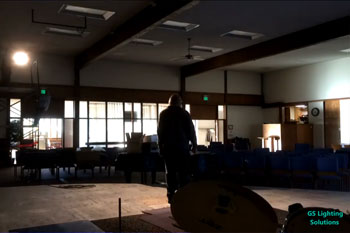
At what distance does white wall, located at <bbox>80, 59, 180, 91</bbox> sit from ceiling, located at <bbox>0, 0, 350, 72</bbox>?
2.06ft

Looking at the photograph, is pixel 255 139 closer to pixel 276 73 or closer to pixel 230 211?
pixel 276 73

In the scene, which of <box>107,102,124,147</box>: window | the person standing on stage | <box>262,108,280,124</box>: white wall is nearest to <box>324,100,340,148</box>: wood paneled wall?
<box>262,108,280,124</box>: white wall

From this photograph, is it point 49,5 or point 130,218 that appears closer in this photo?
point 130,218

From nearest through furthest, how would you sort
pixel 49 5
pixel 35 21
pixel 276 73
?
pixel 49 5
pixel 35 21
pixel 276 73

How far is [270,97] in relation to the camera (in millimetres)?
17500

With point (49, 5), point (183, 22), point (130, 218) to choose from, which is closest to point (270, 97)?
point (183, 22)

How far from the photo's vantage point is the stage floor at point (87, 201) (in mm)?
4041

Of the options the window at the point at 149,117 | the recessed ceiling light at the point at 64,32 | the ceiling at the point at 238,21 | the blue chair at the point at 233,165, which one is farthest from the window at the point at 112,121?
the blue chair at the point at 233,165

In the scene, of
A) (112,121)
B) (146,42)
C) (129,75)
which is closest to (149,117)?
(112,121)

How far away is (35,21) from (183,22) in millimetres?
3862

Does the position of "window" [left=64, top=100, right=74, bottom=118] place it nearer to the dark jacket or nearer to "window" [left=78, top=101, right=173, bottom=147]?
"window" [left=78, top=101, right=173, bottom=147]

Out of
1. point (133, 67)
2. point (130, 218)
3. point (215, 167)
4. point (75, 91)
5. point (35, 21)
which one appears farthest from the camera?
point (133, 67)

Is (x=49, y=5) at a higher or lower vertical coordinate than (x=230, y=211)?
higher

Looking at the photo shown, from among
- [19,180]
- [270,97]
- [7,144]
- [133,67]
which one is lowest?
[19,180]
